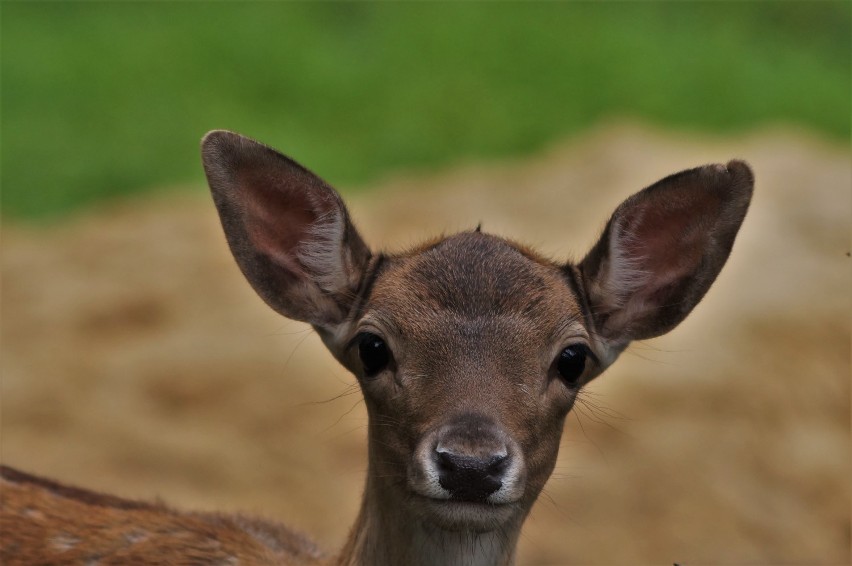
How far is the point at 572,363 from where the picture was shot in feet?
17.5

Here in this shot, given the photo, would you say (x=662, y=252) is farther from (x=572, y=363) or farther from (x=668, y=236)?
(x=572, y=363)

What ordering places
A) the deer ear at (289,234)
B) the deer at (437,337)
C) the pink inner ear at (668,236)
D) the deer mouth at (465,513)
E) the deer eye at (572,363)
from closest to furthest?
the deer mouth at (465,513), the deer at (437,337), the deer eye at (572,363), the deer ear at (289,234), the pink inner ear at (668,236)

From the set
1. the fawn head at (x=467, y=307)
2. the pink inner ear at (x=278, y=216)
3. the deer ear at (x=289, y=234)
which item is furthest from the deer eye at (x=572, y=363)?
the pink inner ear at (x=278, y=216)

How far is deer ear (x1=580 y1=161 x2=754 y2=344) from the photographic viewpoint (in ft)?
18.4

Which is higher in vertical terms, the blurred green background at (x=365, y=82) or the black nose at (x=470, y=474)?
the blurred green background at (x=365, y=82)

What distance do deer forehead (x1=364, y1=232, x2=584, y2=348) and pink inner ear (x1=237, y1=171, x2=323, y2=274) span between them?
1.19 ft

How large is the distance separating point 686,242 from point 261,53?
12.9 meters

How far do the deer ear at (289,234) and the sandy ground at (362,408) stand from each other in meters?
2.60

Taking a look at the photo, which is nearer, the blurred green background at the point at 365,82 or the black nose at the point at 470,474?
the black nose at the point at 470,474

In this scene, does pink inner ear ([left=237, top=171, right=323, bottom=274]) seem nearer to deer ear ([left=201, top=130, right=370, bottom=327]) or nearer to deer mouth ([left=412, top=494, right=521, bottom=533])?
deer ear ([left=201, top=130, right=370, bottom=327])

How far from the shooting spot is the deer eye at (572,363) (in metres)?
5.31

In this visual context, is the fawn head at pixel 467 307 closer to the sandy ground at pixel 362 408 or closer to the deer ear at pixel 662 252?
the deer ear at pixel 662 252

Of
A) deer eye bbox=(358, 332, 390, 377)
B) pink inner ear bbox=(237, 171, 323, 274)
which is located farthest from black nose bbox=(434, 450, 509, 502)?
pink inner ear bbox=(237, 171, 323, 274)

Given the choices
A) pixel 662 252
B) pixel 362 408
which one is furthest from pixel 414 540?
pixel 362 408
